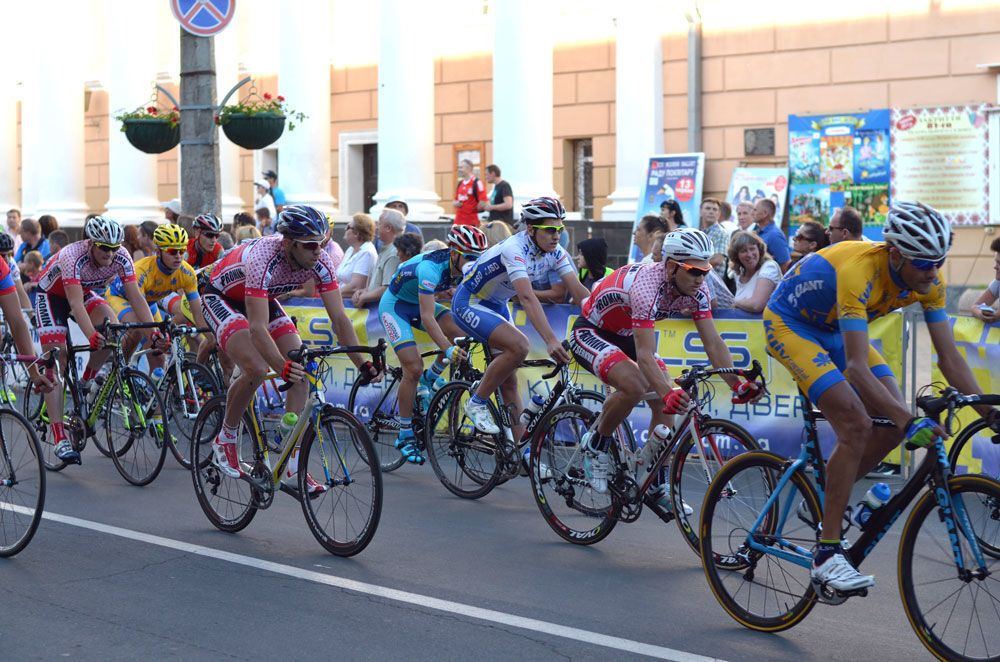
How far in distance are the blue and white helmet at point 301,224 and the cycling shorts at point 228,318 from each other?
578 mm

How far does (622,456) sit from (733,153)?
47.3ft

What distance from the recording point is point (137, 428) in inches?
383

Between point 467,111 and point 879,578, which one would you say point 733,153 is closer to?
point 467,111

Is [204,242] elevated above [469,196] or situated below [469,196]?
below

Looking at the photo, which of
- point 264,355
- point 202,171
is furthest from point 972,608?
point 202,171

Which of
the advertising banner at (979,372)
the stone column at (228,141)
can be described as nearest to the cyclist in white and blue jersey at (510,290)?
the advertising banner at (979,372)

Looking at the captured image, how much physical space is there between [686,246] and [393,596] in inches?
89.4

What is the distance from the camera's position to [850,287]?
5.52 m

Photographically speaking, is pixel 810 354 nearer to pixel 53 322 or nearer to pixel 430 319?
pixel 430 319

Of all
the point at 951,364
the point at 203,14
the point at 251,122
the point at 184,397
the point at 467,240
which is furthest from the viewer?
the point at 251,122

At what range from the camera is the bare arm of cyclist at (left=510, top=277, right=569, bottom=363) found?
8.05 m

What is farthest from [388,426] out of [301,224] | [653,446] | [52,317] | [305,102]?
[305,102]

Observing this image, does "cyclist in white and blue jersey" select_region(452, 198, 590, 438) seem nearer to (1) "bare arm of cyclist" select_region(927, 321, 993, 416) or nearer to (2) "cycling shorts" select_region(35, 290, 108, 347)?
(1) "bare arm of cyclist" select_region(927, 321, 993, 416)

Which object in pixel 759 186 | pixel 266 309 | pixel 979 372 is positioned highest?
pixel 759 186
